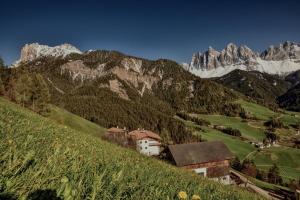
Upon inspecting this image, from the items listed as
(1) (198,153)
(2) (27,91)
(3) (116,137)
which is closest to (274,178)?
(1) (198,153)

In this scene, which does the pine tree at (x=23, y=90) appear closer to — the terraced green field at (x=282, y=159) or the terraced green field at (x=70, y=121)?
the terraced green field at (x=70, y=121)

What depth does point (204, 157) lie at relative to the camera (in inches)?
3120

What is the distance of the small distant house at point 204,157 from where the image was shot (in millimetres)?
76812

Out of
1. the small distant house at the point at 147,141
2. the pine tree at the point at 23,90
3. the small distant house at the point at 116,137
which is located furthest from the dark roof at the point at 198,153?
the small distant house at the point at 147,141

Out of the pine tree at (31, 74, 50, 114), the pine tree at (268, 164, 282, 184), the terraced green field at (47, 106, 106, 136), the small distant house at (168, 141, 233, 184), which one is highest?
the pine tree at (31, 74, 50, 114)

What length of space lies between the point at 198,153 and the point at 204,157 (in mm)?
1884

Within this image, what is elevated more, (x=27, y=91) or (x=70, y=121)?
(x=27, y=91)

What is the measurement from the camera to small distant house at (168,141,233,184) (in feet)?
252

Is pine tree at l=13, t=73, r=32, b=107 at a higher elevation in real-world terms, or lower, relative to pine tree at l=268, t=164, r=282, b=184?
higher

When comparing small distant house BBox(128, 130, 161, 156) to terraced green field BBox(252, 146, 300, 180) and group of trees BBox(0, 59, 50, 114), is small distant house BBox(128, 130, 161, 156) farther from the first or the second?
group of trees BBox(0, 59, 50, 114)

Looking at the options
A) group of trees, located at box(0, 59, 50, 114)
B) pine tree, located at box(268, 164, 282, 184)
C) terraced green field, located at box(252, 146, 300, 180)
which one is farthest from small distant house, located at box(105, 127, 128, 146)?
terraced green field, located at box(252, 146, 300, 180)

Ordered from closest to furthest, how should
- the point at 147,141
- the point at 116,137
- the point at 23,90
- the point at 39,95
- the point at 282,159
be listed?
the point at 23,90, the point at 39,95, the point at 116,137, the point at 147,141, the point at 282,159

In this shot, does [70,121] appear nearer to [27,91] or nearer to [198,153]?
[27,91]

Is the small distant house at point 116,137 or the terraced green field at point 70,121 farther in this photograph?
the terraced green field at point 70,121
